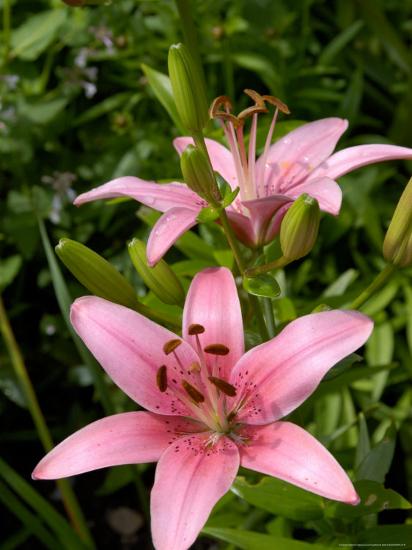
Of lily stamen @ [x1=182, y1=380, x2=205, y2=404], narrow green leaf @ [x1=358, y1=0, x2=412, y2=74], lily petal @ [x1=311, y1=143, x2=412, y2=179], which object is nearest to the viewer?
lily stamen @ [x1=182, y1=380, x2=205, y2=404]

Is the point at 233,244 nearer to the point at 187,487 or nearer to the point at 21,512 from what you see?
the point at 187,487

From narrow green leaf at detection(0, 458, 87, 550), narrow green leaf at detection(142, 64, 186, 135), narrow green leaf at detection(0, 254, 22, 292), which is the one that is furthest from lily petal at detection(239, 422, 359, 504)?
narrow green leaf at detection(0, 254, 22, 292)

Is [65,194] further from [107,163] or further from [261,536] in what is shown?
[261,536]

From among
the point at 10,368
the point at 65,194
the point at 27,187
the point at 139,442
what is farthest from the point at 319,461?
the point at 27,187

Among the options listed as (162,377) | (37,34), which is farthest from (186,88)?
(37,34)

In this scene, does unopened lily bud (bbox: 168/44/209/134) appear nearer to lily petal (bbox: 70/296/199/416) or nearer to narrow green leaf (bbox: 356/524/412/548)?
lily petal (bbox: 70/296/199/416)
